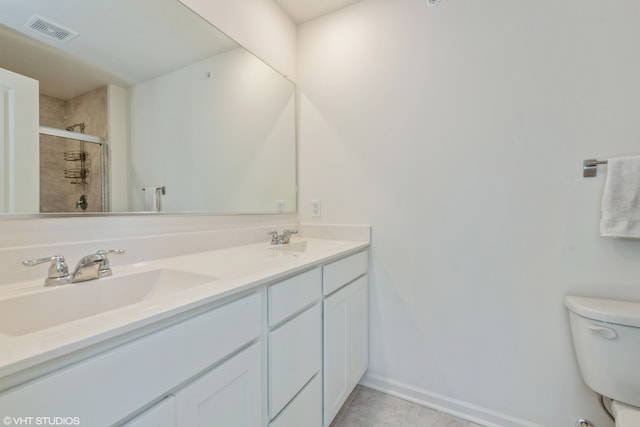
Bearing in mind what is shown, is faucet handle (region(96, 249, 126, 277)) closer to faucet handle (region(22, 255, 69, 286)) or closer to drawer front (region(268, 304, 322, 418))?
faucet handle (region(22, 255, 69, 286))

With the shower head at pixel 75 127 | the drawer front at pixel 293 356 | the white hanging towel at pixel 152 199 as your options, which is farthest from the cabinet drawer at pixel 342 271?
the shower head at pixel 75 127

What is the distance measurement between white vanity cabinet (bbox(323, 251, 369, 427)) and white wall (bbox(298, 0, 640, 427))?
0.13 m

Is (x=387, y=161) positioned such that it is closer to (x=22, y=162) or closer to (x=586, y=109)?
(x=586, y=109)

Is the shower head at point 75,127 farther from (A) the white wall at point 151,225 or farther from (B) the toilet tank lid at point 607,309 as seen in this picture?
(B) the toilet tank lid at point 607,309

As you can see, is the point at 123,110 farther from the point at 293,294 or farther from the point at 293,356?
the point at 293,356

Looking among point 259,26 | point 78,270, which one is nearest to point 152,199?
point 78,270

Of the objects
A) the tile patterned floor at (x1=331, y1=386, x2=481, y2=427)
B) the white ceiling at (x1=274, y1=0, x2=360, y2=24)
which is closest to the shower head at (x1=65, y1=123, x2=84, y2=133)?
the white ceiling at (x1=274, y1=0, x2=360, y2=24)

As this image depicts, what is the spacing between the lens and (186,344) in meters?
0.64

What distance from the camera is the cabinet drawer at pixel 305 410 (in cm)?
96

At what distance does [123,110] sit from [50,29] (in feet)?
0.92

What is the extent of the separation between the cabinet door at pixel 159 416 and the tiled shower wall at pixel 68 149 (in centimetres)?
71

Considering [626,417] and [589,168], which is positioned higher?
[589,168]

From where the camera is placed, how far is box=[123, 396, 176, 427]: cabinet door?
55cm

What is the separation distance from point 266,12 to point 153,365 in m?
1.89
